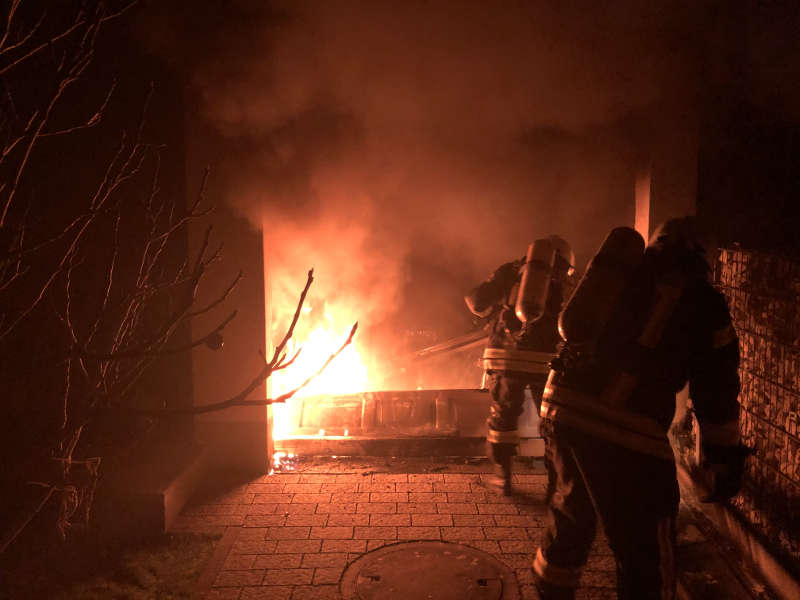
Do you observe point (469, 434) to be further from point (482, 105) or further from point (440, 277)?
point (440, 277)

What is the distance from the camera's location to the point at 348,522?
516 cm

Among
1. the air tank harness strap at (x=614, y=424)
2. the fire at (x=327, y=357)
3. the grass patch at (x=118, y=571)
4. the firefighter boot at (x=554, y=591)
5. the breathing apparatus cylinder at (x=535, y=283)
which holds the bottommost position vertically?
the grass patch at (x=118, y=571)

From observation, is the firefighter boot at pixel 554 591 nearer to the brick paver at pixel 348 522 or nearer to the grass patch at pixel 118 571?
the brick paver at pixel 348 522

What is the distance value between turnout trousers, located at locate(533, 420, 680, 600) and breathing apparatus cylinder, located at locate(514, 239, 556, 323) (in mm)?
1649

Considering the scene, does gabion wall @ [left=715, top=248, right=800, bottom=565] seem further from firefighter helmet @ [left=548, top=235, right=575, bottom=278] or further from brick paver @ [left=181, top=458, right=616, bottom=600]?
firefighter helmet @ [left=548, top=235, right=575, bottom=278]

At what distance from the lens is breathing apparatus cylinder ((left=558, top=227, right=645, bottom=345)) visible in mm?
3389

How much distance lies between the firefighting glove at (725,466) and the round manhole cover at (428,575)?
A: 1.51 metres

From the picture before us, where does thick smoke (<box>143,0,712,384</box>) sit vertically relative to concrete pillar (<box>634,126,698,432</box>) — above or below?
above

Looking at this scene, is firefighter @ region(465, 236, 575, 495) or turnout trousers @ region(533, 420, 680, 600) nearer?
turnout trousers @ region(533, 420, 680, 600)

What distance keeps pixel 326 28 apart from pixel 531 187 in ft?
16.6

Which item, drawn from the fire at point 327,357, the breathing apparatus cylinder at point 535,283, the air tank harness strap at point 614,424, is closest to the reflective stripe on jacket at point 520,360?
the breathing apparatus cylinder at point 535,283

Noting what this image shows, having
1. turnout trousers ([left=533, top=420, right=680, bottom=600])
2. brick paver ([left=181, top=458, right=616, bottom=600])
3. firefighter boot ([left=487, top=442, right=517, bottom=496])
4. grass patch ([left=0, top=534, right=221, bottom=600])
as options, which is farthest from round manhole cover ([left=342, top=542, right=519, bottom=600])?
grass patch ([left=0, top=534, right=221, bottom=600])

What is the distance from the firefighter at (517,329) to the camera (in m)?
5.20

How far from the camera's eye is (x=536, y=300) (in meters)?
5.12
